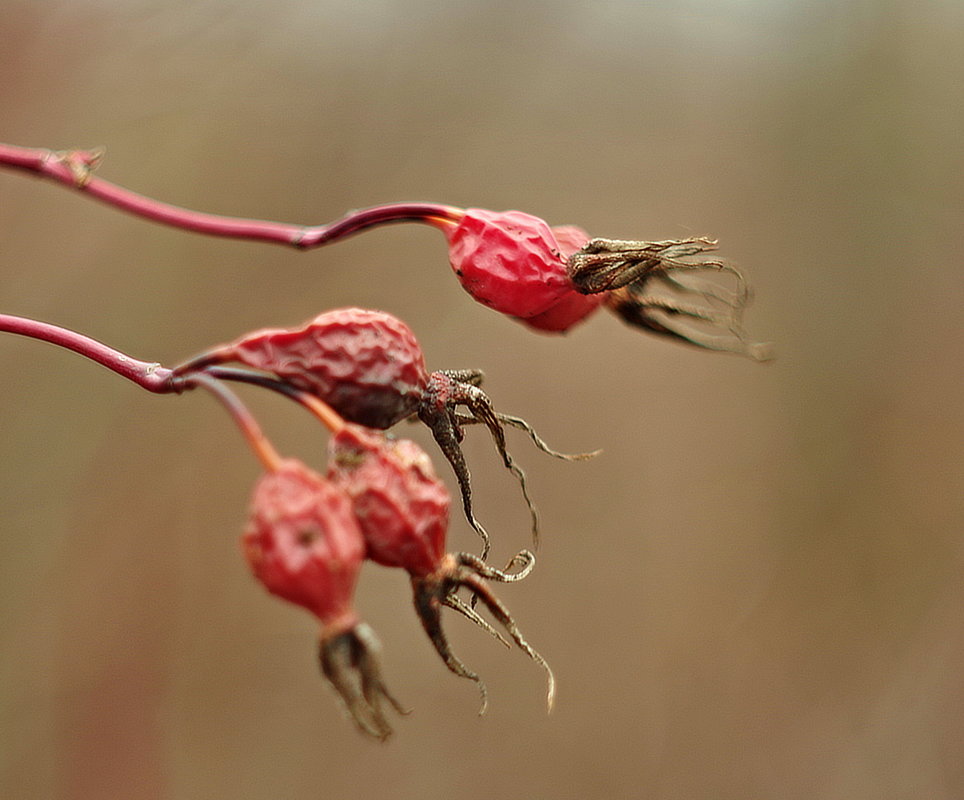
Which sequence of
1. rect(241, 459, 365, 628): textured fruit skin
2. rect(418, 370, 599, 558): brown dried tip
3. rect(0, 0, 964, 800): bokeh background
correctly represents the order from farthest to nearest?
rect(0, 0, 964, 800): bokeh background < rect(418, 370, 599, 558): brown dried tip < rect(241, 459, 365, 628): textured fruit skin

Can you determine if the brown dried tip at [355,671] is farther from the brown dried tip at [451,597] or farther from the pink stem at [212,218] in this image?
the pink stem at [212,218]

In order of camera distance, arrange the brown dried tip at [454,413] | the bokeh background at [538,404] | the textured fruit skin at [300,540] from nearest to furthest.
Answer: the textured fruit skin at [300,540] < the brown dried tip at [454,413] < the bokeh background at [538,404]

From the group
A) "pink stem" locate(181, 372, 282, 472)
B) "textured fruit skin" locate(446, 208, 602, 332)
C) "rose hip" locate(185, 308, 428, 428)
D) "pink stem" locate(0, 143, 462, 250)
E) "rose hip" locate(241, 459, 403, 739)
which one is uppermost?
"pink stem" locate(0, 143, 462, 250)

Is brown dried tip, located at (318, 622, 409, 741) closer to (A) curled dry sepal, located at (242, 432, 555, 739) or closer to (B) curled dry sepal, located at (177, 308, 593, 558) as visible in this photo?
(A) curled dry sepal, located at (242, 432, 555, 739)

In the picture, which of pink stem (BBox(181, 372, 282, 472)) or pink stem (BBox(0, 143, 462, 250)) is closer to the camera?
pink stem (BBox(181, 372, 282, 472))

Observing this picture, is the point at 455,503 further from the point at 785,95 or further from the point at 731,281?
the point at 785,95

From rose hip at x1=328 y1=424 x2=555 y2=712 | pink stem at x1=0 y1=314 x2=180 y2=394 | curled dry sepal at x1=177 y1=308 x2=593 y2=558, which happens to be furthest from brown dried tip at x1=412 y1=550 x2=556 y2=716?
pink stem at x1=0 y1=314 x2=180 y2=394

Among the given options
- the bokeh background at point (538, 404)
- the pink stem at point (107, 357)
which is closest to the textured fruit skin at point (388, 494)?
the pink stem at point (107, 357)
